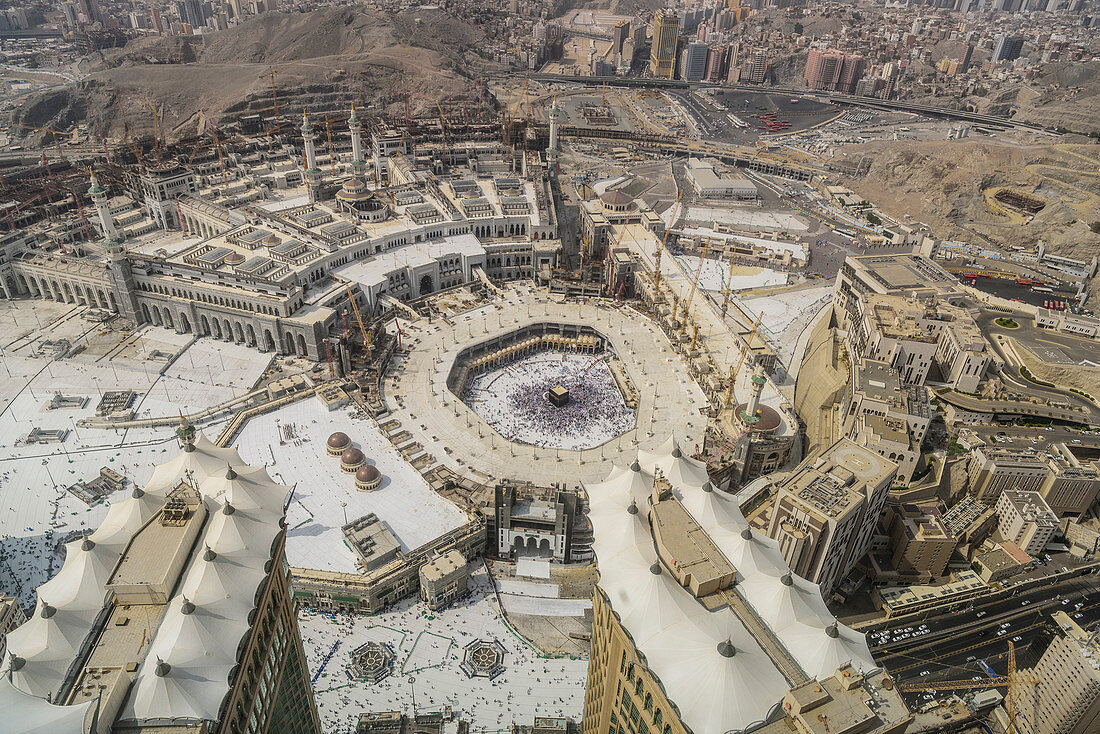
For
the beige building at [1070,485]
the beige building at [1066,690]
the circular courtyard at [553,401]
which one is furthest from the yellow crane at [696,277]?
the beige building at [1066,690]

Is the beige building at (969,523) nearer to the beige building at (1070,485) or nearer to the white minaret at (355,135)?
the beige building at (1070,485)

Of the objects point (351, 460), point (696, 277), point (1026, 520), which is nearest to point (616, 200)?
point (696, 277)

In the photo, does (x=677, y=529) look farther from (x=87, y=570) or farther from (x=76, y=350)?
(x=76, y=350)

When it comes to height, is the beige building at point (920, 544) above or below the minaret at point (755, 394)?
below

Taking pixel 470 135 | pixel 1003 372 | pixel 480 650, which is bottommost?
pixel 480 650

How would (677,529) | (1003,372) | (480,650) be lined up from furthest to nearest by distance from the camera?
1. (1003,372)
2. (480,650)
3. (677,529)

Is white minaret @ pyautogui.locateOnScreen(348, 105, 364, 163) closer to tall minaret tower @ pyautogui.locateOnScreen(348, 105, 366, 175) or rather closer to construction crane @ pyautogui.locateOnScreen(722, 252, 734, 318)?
tall minaret tower @ pyautogui.locateOnScreen(348, 105, 366, 175)

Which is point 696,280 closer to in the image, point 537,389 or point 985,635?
point 537,389

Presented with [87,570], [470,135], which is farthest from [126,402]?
[470,135]
